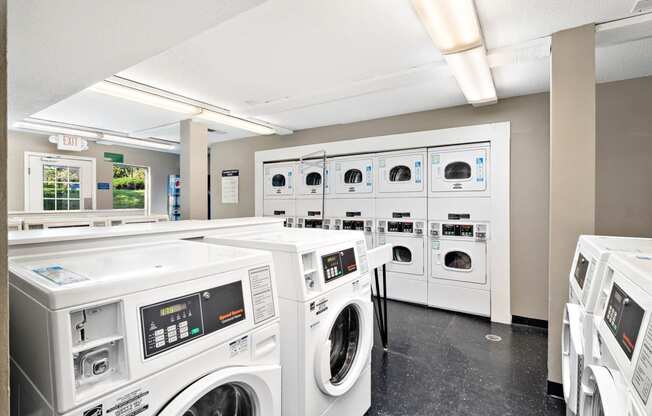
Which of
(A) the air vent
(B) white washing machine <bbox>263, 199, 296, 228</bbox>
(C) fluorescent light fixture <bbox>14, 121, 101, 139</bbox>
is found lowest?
(B) white washing machine <bbox>263, 199, 296, 228</bbox>

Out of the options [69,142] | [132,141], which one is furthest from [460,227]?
[69,142]

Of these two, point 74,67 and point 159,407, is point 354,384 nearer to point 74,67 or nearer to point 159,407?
point 159,407

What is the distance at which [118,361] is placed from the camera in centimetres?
85

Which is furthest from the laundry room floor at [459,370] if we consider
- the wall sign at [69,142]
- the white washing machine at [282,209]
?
the wall sign at [69,142]

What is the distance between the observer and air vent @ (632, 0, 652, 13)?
1.84 m

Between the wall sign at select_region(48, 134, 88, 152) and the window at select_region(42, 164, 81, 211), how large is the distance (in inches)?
16.4

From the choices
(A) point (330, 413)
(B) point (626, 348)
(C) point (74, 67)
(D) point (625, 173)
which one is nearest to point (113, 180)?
(C) point (74, 67)

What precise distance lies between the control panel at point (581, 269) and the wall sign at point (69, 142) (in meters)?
6.67

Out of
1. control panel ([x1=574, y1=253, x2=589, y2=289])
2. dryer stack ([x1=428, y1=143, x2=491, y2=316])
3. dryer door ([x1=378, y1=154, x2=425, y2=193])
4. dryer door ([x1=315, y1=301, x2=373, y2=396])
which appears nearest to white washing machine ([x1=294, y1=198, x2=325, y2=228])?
dryer door ([x1=378, y1=154, x2=425, y2=193])

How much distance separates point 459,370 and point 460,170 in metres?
2.26

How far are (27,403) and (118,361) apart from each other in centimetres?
25

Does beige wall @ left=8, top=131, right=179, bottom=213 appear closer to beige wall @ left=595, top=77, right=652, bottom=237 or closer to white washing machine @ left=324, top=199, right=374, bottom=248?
white washing machine @ left=324, top=199, right=374, bottom=248

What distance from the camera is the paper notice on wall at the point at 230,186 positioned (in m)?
5.96

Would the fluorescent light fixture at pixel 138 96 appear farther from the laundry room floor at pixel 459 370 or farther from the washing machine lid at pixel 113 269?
the laundry room floor at pixel 459 370
